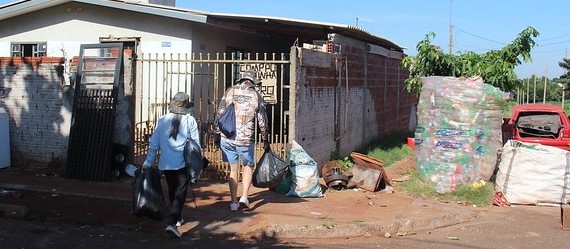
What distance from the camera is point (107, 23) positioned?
13.2 m

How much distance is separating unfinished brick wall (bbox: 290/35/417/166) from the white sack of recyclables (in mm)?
3140

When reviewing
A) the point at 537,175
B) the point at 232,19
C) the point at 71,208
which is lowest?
the point at 71,208

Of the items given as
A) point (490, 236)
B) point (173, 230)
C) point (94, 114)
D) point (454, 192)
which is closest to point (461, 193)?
point (454, 192)

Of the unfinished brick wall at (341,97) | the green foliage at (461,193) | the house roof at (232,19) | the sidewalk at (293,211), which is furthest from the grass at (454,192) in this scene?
the house roof at (232,19)

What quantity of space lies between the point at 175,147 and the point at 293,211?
194 cm

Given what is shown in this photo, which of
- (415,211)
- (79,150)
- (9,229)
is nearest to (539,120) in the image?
(415,211)

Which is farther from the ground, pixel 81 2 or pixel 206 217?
pixel 81 2

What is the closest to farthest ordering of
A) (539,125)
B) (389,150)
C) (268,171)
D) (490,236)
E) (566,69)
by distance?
1. (490,236)
2. (268,171)
3. (539,125)
4. (389,150)
5. (566,69)

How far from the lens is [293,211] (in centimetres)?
734

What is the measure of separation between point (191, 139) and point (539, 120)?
24.8 feet

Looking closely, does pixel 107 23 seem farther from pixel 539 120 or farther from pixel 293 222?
pixel 539 120

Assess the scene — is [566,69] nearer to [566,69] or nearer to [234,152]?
[566,69]

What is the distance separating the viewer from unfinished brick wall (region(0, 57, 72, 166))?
967 centimetres

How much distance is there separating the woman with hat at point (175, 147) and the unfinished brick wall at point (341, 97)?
2.91 meters
